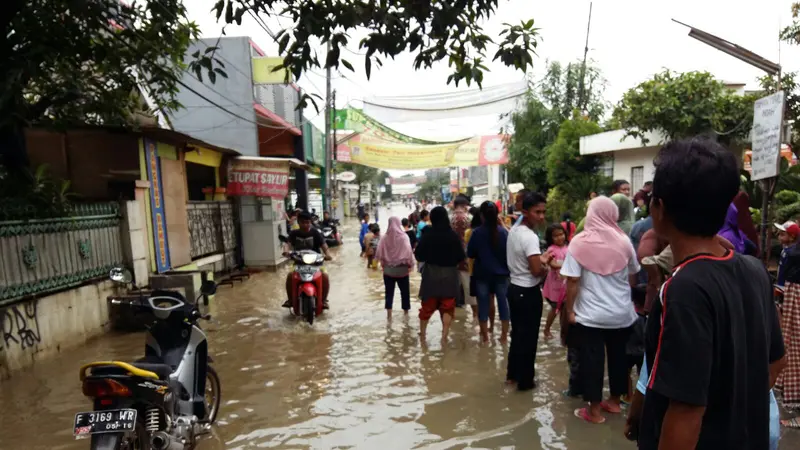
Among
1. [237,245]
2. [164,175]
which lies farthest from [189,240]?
[237,245]

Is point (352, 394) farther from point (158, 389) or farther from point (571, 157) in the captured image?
point (571, 157)

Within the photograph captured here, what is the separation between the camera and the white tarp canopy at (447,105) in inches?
607

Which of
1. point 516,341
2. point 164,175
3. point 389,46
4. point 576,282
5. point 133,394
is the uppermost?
point 389,46

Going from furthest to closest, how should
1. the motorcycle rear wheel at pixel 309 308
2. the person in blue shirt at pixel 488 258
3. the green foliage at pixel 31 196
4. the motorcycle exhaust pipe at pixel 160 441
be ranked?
the motorcycle rear wheel at pixel 309 308
the green foliage at pixel 31 196
the person in blue shirt at pixel 488 258
the motorcycle exhaust pipe at pixel 160 441

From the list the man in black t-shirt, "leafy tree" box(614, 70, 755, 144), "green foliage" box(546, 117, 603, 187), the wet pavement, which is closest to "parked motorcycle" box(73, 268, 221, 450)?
the wet pavement

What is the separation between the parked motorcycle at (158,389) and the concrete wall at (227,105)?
1249cm

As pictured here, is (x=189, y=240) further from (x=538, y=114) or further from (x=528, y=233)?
(x=538, y=114)

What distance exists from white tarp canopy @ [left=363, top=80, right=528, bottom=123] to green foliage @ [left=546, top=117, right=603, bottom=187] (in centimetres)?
207

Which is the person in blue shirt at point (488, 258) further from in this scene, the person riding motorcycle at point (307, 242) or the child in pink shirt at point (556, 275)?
the person riding motorcycle at point (307, 242)

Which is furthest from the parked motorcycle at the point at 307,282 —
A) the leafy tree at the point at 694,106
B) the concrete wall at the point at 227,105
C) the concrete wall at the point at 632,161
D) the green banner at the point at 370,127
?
the green banner at the point at 370,127

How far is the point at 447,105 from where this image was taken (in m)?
15.8

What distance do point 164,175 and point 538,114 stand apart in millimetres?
13636

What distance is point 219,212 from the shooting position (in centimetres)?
1248

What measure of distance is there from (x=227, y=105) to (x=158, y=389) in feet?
45.3
